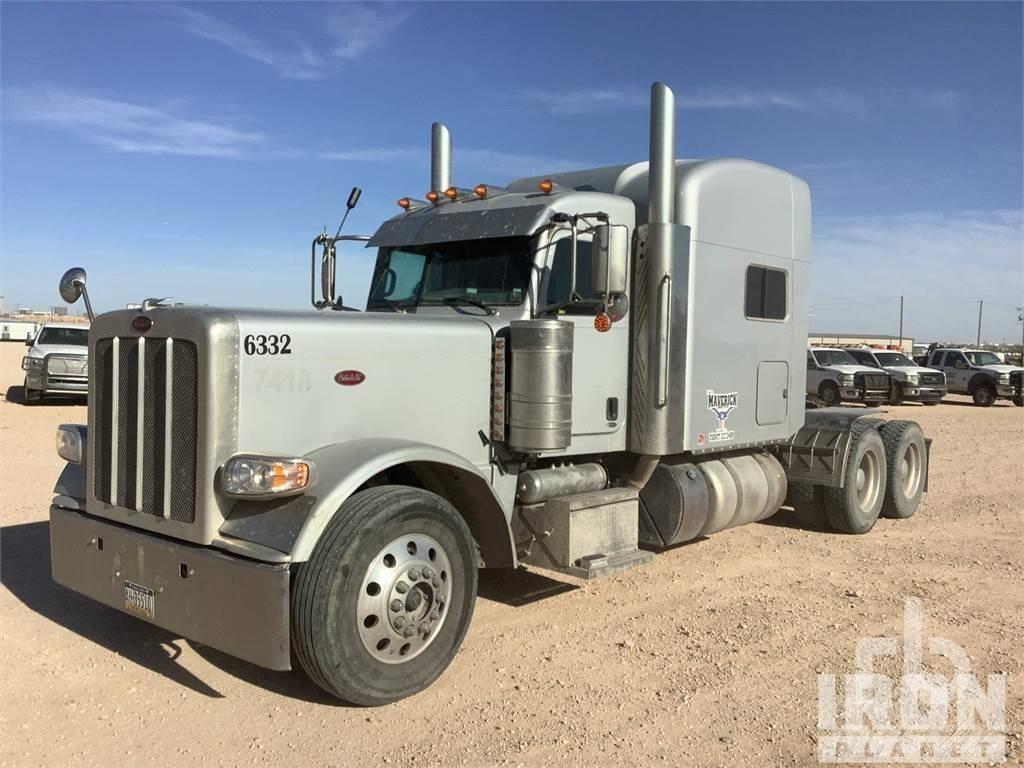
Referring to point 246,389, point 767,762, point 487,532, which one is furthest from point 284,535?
point 767,762

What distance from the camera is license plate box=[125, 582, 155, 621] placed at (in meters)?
4.19

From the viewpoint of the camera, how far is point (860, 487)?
852cm

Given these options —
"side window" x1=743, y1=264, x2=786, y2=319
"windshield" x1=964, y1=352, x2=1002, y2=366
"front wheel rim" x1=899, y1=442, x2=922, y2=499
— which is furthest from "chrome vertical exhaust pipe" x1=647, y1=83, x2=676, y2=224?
"windshield" x1=964, y1=352, x2=1002, y2=366

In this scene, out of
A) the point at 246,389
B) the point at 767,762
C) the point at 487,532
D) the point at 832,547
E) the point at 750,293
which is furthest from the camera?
the point at 832,547

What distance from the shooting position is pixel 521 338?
510 centimetres

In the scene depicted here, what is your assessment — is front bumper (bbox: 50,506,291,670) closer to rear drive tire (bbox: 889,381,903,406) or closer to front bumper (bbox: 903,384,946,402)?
rear drive tire (bbox: 889,381,903,406)

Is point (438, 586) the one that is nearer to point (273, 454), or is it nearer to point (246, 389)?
point (273, 454)

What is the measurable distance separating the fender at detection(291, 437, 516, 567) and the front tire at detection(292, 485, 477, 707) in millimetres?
126

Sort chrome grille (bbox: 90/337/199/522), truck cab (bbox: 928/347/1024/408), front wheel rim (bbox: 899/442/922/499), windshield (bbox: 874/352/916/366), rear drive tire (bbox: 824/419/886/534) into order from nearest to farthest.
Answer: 1. chrome grille (bbox: 90/337/199/522)
2. rear drive tire (bbox: 824/419/886/534)
3. front wheel rim (bbox: 899/442/922/499)
4. windshield (bbox: 874/352/916/366)
5. truck cab (bbox: 928/347/1024/408)

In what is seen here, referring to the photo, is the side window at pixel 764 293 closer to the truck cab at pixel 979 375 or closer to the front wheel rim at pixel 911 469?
the front wheel rim at pixel 911 469

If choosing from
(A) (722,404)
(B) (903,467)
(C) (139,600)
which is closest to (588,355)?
(A) (722,404)

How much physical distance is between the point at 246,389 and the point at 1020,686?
4.30 meters

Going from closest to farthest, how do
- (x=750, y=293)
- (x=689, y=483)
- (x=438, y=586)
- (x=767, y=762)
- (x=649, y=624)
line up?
(x=767, y=762)
(x=438, y=586)
(x=649, y=624)
(x=689, y=483)
(x=750, y=293)

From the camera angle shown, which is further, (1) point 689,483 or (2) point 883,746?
(1) point 689,483
